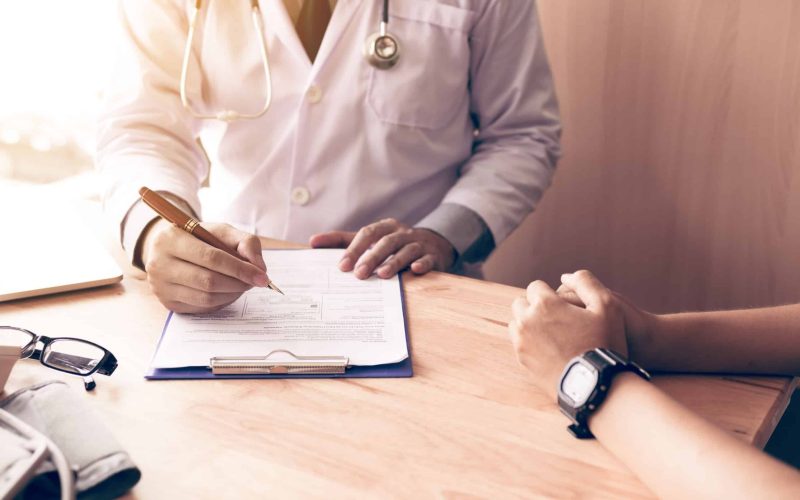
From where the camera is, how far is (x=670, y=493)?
592mm

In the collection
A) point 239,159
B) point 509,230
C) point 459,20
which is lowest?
point 509,230

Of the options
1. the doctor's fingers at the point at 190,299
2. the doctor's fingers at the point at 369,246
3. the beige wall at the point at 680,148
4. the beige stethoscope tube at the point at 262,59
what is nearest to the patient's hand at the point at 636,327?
the doctor's fingers at the point at 369,246

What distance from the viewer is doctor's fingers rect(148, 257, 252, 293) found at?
0.86 meters

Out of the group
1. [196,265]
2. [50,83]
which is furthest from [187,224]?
[50,83]

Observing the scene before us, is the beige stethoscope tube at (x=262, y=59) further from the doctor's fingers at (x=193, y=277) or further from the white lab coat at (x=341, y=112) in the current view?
the doctor's fingers at (x=193, y=277)

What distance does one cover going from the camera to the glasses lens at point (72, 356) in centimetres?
75

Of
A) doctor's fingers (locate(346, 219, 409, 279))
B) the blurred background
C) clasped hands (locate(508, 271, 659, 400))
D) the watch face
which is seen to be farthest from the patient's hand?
the blurred background

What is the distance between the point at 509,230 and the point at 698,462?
29.4 inches

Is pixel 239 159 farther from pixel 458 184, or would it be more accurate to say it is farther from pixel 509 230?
pixel 509 230

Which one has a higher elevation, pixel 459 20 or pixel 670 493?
pixel 459 20

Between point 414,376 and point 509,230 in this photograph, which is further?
point 509,230

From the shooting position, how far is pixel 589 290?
0.80m

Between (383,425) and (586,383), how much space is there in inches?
7.7

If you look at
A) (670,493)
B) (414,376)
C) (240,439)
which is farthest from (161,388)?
(670,493)
